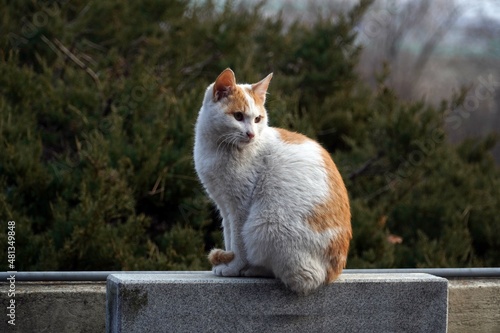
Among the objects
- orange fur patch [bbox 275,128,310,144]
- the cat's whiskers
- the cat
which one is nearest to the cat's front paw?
the cat

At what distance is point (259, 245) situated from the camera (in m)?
3.83

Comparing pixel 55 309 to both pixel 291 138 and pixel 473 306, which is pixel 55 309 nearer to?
pixel 291 138

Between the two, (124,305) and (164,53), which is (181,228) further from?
(164,53)

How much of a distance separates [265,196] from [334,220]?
0.40 metres

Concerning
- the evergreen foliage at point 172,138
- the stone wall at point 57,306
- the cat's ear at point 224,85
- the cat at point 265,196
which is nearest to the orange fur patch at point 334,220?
the cat at point 265,196

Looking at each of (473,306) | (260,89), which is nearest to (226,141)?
(260,89)

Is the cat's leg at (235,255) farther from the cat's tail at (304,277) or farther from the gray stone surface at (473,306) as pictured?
the gray stone surface at (473,306)

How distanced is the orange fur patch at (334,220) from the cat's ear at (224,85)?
648 mm

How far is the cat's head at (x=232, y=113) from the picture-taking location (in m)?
3.91

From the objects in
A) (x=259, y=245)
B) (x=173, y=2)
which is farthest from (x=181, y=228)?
(x=173, y=2)

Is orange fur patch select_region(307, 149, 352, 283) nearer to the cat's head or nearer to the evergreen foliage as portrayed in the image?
the cat's head

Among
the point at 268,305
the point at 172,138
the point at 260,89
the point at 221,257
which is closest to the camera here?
the point at 268,305

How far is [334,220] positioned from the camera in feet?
13.0

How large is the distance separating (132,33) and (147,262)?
3710mm
